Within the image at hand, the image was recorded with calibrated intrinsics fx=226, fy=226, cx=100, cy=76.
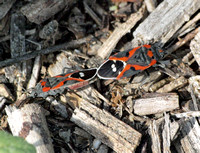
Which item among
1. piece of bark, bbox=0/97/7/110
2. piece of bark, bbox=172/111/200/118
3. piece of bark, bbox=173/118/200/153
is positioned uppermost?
piece of bark, bbox=0/97/7/110

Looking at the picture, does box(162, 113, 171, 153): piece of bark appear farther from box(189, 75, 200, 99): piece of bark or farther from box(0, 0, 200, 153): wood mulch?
box(189, 75, 200, 99): piece of bark

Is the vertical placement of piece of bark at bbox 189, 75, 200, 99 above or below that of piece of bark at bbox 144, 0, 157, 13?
below

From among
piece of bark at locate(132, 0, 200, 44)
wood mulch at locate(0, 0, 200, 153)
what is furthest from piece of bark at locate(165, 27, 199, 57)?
piece of bark at locate(132, 0, 200, 44)

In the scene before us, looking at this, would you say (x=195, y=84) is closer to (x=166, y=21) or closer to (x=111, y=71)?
(x=166, y=21)

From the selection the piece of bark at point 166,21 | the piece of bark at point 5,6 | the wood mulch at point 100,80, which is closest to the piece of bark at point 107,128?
the wood mulch at point 100,80

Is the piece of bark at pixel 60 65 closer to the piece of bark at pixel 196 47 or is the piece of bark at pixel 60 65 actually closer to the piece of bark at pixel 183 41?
the piece of bark at pixel 183 41

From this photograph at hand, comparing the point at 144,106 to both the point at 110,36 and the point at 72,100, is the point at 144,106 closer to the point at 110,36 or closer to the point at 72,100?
the point at 72,100
